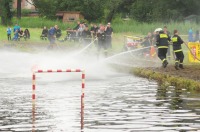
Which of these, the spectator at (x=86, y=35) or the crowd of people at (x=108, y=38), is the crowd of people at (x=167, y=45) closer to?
the crowd of people at (x=108, y=38)

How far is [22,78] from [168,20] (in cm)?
6954

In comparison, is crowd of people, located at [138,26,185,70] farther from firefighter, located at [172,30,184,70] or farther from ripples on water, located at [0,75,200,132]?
ripples on water, located at [0,75,200,132]

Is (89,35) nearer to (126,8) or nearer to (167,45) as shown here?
(167,45)

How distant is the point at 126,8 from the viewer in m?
116

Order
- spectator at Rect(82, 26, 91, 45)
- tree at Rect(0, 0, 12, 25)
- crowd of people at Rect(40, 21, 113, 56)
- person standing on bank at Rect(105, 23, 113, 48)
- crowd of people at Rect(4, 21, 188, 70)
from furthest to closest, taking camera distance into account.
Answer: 1. tree at Rect(0, 0, 12, 25)
2. spectator at Rect(82, 26, 91, 45)
3. person standing on bank at Rect(105, 23, 113, 48)
4. crowd of people at Rect(40, 21, 113, 56)
5. crowd of people at Rect(4, 21, 188, 70)

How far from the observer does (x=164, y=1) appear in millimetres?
104375

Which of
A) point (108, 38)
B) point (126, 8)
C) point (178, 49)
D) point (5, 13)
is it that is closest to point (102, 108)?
point (178, 49)

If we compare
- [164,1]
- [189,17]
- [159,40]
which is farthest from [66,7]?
[159,40]

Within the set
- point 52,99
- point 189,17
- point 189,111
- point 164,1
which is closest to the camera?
point 189,111

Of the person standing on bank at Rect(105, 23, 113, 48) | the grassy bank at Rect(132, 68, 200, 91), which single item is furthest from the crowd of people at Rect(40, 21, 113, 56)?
the grassy bank at Rect(132, 68, 200, 91)

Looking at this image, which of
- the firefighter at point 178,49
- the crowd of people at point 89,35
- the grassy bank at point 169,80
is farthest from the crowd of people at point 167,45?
the crowd of people at point 89,35

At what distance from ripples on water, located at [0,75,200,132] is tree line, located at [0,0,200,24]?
7134cm

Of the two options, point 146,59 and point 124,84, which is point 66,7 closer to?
point 146,59

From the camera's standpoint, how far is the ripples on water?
15977 millimetres
